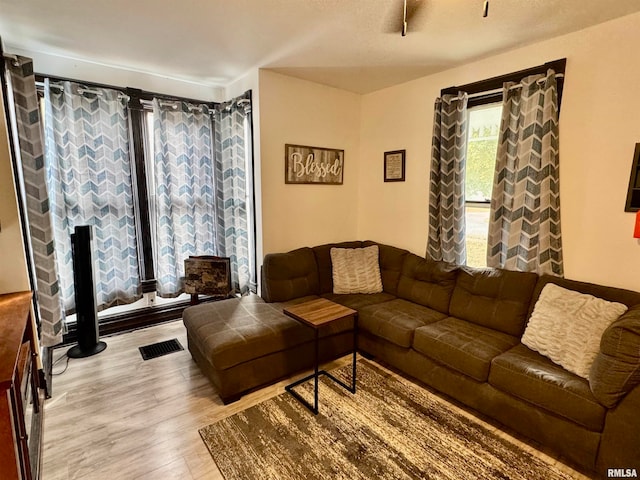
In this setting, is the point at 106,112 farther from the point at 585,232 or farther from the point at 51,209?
the point at 585,232

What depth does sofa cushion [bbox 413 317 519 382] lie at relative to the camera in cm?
211

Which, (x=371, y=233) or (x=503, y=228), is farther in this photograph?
(x=371, y=233)

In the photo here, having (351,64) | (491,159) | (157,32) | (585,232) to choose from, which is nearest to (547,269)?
(585,232)

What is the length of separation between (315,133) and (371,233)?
4.25ft

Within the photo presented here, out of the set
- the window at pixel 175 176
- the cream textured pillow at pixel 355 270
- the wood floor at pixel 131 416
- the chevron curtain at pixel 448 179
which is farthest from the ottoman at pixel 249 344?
the chevron curtain at pixel 448 179

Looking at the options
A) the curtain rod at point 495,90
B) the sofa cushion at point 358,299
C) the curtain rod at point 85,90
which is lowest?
the sofa cushion at point 358,299

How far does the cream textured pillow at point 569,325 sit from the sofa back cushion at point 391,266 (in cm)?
125

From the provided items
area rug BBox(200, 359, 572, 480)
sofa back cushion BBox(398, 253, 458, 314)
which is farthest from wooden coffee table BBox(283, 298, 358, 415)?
sofa back cushion BBox(398, 253, 458, 314)

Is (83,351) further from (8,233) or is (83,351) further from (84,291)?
(8,233)

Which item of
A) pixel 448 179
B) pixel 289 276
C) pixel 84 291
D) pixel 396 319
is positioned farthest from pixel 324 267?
pixel 84 291

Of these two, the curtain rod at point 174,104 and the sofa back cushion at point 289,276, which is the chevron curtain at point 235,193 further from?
the sofa back cushion at point 289,276

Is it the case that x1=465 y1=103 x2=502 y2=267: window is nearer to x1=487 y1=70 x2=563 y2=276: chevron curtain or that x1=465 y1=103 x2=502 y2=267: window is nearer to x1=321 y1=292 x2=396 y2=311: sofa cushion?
x1=487 y1=70 x2=563 y2=276: chevron curtain

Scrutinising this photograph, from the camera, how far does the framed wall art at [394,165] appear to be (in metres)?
3.41

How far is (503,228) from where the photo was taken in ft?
8.75
